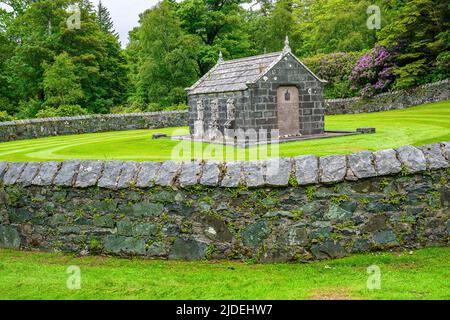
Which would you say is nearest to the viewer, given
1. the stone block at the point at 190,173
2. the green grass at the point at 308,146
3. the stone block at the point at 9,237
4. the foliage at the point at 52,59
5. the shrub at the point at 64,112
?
the stone block at the point at 190,173

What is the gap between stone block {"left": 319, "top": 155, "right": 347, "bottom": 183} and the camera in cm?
696

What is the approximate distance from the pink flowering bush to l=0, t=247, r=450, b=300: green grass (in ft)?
98.0

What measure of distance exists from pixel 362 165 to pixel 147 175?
3135 millimetres

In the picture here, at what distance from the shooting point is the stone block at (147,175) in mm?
7367

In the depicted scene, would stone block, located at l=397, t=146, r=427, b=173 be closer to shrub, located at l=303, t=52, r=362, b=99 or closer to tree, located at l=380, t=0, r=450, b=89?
tree, located at l=380, t=0, r=450, b=89

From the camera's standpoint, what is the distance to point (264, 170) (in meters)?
7.15

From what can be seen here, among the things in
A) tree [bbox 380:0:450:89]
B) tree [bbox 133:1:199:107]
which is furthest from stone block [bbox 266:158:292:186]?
tree [bbox 133:1:199:107]

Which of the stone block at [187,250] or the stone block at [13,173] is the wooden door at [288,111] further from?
the stone block at [187,250]

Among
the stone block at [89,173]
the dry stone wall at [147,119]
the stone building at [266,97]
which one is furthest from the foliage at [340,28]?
the stone block at [89,173]

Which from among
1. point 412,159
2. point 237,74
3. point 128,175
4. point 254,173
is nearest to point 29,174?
point 128,175

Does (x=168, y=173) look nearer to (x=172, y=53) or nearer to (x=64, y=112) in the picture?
(x=64, y=112)

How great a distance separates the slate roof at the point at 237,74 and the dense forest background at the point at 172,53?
1345 cm
